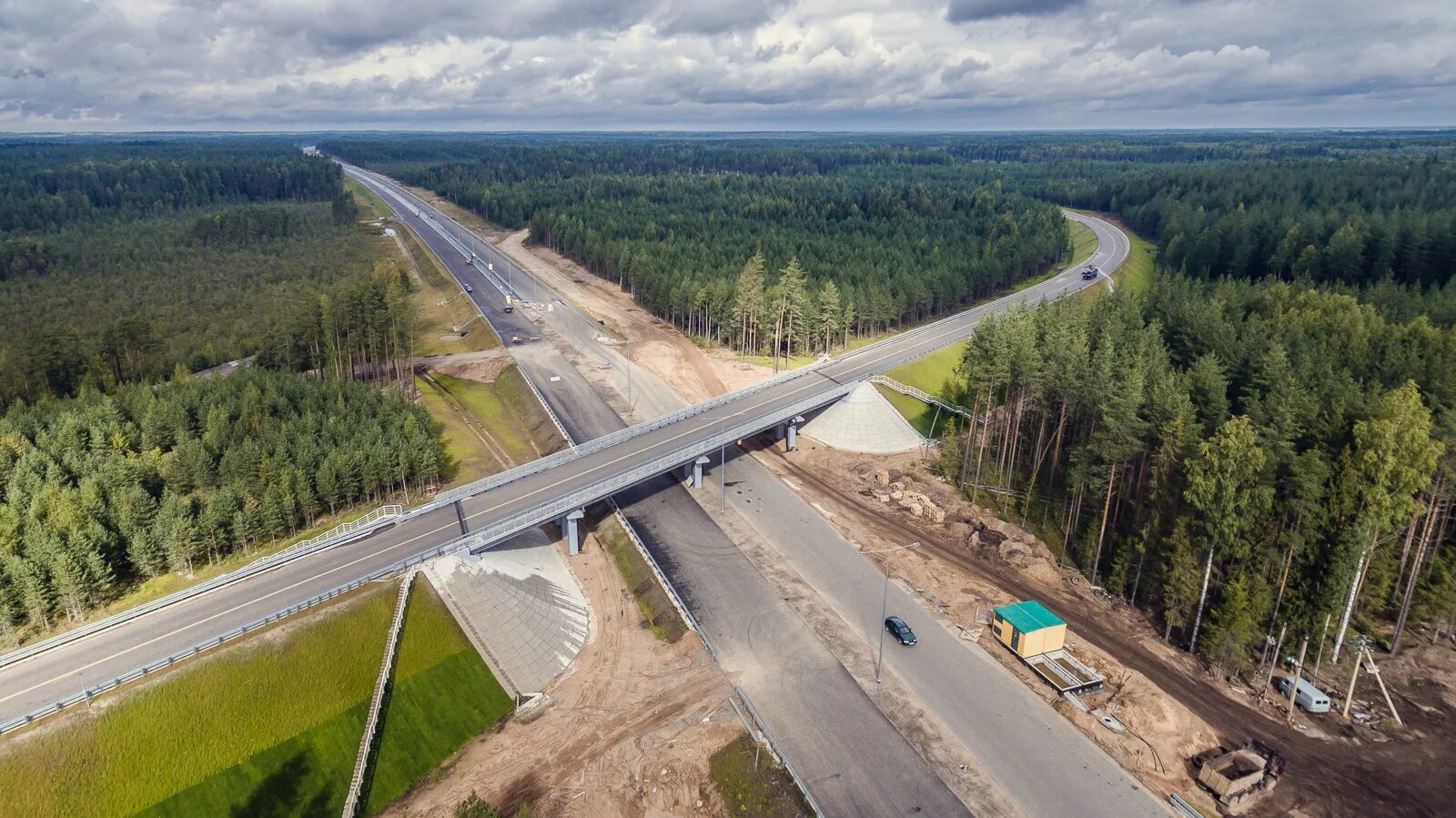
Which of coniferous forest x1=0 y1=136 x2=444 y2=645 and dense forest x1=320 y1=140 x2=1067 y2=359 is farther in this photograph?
dense forest x1=320 y1=140 x2=1067 y2=359

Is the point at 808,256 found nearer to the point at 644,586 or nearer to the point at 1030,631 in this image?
the point at 644,586

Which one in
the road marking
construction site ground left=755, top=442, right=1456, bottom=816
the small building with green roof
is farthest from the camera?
the small building with green roof

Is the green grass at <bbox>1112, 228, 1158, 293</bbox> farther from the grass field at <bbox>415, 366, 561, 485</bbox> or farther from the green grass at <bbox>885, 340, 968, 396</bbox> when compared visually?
the grass field at <bbox>415, 366, 561, 485</bbox>

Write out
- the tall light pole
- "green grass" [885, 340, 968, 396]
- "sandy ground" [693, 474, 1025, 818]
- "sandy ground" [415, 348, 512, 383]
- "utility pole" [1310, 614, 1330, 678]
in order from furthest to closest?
"sandy ground" [415, 348, 512, 383], "green grass" [885, 340, 968, 396], "utility pole" [1310, 614, 1330, 678], the tall light pole, "sandy ground" [693, 474, 1025, 818]

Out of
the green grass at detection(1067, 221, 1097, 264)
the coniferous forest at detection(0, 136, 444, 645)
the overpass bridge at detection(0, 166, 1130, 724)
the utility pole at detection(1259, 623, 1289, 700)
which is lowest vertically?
the utility pole at detection(1259, 623, 1289, 700)

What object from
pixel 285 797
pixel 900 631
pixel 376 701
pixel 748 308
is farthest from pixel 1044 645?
pixel 748 308

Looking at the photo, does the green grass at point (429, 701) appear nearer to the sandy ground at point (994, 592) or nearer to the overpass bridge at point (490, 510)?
the overpass bridge at point (490, 510)

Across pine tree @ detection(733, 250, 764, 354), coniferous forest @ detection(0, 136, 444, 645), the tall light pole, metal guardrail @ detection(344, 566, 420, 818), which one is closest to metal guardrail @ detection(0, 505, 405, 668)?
coniferous forest @ detection(0, 136, 444, 645)
